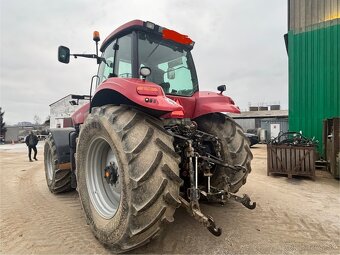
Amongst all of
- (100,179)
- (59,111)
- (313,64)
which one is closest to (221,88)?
(100,179)

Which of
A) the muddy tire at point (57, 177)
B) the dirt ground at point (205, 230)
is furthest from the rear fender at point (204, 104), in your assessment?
the muddy tire at point (57, 177)

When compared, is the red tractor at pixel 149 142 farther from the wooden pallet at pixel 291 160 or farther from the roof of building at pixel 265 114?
the roof of building at pixel 265 114

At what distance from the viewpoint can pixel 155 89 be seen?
254cm

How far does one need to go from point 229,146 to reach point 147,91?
1577 millimetres

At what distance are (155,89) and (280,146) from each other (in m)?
5.58

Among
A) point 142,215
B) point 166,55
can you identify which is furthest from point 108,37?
point 142,215

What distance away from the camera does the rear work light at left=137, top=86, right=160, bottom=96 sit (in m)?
2.46

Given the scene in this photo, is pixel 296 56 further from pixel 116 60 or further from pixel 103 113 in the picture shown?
pixel 103 113

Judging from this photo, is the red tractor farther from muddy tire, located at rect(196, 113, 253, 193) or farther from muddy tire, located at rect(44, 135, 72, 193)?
muddy tire, located at rect(44, 135, 72, 193)

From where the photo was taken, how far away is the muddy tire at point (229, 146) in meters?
3.48

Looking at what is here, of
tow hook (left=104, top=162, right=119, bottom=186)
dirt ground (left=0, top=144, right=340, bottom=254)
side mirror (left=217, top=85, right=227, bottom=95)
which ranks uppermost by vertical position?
side mirror (left=217, top=85, right=227, bottom=95)

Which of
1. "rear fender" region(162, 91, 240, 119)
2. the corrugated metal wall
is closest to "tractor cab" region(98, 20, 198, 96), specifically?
"rear fender" region(162, 91, 240, 119)

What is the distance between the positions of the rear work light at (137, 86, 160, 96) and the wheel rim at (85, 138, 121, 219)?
89 cm

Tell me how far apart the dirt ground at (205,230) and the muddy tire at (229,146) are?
0.53m
